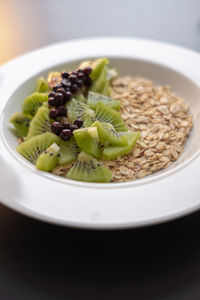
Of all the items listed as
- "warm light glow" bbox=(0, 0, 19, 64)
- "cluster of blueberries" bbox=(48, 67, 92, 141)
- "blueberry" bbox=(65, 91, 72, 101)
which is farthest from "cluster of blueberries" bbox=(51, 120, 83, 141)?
"warm light glow" bbox=(0, 0, 19, 64)

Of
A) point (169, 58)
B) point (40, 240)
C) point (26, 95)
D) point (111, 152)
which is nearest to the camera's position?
point (40, 240)

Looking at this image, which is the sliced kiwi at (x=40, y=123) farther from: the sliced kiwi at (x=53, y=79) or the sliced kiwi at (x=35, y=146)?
the sliced kiwi at (x=53, y=79)

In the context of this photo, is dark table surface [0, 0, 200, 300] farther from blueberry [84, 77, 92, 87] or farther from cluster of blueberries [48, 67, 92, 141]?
blueberry [84, 77, 92, 87]

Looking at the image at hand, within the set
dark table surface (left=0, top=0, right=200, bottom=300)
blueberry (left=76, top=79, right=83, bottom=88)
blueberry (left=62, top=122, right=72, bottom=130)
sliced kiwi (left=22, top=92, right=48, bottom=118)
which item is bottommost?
dark table surface (left=0, top=0, right=200, bottom=300)

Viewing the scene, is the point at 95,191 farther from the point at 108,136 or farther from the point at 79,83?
the point at 79,83

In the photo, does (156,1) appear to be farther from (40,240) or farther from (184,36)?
(40,240)

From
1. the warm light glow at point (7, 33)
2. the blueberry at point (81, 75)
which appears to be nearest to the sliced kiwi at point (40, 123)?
the blueberry at point (81, 75)

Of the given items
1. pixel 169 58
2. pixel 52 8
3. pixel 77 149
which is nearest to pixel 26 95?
pixel 77 149
